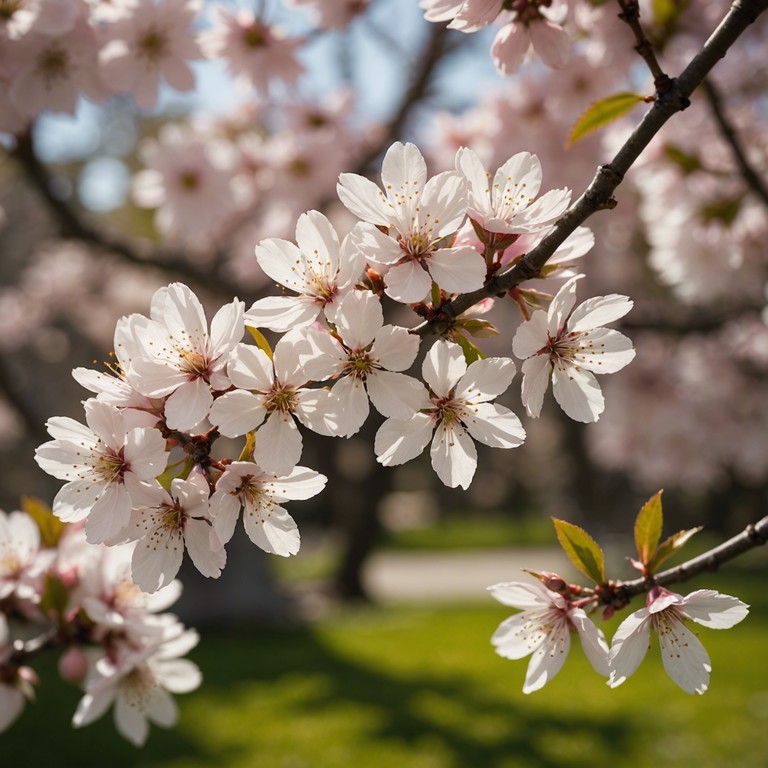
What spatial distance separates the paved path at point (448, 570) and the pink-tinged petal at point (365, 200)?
9.12 meters

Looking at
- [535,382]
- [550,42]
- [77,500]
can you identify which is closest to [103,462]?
[77,500]

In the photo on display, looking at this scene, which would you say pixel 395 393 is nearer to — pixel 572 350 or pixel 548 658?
pixel 572 350

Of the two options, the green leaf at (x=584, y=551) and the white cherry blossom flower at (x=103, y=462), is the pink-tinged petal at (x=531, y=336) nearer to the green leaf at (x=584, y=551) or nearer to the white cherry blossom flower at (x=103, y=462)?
the green leaf at (x=584, y=551)

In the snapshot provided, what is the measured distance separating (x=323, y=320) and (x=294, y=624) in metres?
7.58

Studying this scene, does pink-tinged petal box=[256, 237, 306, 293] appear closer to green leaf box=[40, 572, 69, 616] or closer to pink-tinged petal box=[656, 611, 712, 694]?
pink-tinged petal box=[656, 611, 712, 694]

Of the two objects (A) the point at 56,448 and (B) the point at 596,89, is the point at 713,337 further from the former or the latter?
(A) the point at 56,448

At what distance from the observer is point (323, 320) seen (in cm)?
108

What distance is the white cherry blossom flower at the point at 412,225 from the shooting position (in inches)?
39.5

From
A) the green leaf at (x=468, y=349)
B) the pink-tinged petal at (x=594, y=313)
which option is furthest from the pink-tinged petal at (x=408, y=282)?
the pink-tinged petal at (x=594, y=313)

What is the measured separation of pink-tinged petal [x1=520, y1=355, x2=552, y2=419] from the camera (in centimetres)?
108

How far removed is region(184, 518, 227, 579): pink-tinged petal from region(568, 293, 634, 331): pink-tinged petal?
52 centimetres

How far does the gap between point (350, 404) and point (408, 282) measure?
155mm

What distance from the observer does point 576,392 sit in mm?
1107

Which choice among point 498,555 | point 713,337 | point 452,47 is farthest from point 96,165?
point 713,337
